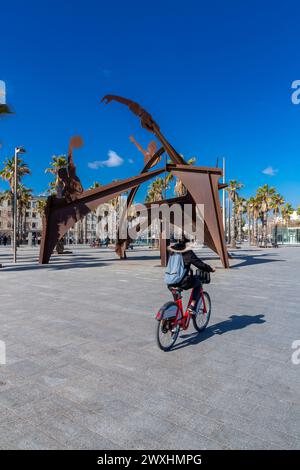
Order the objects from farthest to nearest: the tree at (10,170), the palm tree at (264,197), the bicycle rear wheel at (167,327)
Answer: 1. the palm tree at (264,197)
2. the tree at (10,170)
3. the bicycle rear wheel at (167,327)

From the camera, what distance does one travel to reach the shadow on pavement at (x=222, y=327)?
5.23 metres

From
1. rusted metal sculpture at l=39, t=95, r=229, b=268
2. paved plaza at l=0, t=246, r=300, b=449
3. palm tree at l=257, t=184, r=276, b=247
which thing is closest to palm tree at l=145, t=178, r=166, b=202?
palm tree at l=257, t=184, r=276, b=247

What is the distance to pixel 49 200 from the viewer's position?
61.9 feet

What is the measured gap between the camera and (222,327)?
19.9 ft

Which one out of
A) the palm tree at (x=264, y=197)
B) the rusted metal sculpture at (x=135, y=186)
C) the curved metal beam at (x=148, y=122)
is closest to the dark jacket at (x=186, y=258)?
the rusted metal sculpture at (x=135, y=186)

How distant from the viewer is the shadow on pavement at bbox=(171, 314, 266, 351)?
5.23m

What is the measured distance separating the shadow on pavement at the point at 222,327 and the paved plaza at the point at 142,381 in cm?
2

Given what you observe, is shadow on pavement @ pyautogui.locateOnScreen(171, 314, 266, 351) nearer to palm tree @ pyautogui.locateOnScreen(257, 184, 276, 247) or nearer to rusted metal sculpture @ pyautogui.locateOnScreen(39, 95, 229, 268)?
rusted metal sculpture @ pyautogui.locateOnScreen(39, 95, 229, 268)

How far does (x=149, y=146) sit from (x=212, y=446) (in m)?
21.6

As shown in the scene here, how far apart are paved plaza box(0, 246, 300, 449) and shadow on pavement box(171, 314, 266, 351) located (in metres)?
0.02

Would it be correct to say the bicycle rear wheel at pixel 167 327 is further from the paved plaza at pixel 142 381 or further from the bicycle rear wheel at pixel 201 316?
the bicycle rear wheel at pixel 201 316

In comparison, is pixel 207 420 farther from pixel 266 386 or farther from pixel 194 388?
pixel 266 386

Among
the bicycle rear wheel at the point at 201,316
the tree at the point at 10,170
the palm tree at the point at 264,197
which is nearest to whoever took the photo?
the bicycle rear wheel at the point at 201,316
